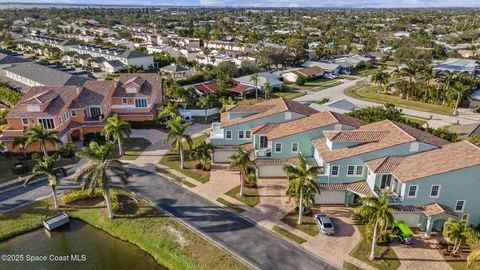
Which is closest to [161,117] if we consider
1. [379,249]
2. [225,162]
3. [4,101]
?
[225,162]

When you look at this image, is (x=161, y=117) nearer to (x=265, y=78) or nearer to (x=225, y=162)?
(x=225, y=162)

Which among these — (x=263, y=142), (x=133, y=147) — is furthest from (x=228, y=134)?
(x=133, y=147)

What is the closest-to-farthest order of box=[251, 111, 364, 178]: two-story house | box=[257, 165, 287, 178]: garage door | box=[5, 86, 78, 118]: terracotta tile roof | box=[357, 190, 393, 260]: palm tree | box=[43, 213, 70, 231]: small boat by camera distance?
box=[357, 190, 393, 260]: palm tree → box=[43, 213, 70, 231]: small boat → box=[251, 111, 364, 178]: two-story house → box=[257, 165, 287, 178]: garage door → box=[5, 86, 78, 118]: terracotta tile roof

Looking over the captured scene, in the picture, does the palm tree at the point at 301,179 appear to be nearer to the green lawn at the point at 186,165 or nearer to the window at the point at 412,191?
the window at the point at 412,191

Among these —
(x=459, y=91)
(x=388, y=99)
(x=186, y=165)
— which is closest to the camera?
(x=186, y=165)

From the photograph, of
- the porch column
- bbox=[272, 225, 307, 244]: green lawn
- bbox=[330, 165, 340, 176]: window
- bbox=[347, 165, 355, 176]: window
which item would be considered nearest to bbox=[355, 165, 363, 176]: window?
bbox=[347, 165, 355, 176]: window

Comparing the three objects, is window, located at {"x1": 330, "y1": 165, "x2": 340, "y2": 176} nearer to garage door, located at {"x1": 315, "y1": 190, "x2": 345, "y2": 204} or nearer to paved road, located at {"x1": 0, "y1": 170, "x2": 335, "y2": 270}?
garage door, located at {"x1": 315, "y1": 190, "x2": 345, "y2": 204}

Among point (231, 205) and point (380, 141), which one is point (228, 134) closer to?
point (231, 205)

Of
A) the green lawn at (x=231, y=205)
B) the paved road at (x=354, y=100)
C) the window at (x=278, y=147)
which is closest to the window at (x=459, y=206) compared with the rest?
the window at (x=278, y=147)
